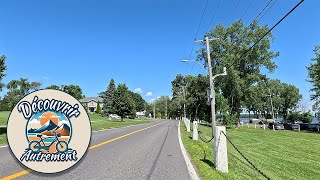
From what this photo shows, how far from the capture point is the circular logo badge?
159 inches

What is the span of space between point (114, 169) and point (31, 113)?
4.35m

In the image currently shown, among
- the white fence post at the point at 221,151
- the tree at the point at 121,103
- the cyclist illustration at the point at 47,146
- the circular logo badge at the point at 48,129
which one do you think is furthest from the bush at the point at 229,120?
the cyclist illustration at the point at 47,146

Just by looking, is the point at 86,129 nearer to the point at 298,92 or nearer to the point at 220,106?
the point at 220,106

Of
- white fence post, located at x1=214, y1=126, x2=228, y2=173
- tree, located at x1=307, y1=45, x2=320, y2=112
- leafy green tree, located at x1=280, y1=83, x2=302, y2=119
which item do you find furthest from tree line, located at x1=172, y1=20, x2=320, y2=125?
leafy green tree, located at x1=280, y1=83, x2=302, y2=119

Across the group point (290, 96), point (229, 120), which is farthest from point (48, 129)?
point (290, 96)

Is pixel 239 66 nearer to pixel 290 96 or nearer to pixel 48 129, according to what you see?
pixel 48 129

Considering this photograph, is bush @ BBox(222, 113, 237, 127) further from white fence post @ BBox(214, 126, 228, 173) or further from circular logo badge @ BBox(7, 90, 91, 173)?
circular logo badge @ BBox(7, 90, 91, 173)

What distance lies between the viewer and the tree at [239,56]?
Answer: 158 feet

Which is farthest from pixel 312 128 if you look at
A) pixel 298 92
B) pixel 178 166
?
pixel 298 92

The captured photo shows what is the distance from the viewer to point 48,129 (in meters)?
4.24

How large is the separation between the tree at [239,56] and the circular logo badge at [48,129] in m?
44.6

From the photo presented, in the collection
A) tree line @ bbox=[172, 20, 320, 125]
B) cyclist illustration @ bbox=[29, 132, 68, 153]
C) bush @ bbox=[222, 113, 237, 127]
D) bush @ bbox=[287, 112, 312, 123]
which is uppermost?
tree line @ bbox=[172, 20, 320, 125]

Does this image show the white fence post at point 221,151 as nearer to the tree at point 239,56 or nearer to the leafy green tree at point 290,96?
the tree at point 239,56

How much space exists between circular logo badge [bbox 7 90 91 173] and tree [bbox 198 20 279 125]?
44.6 metres
